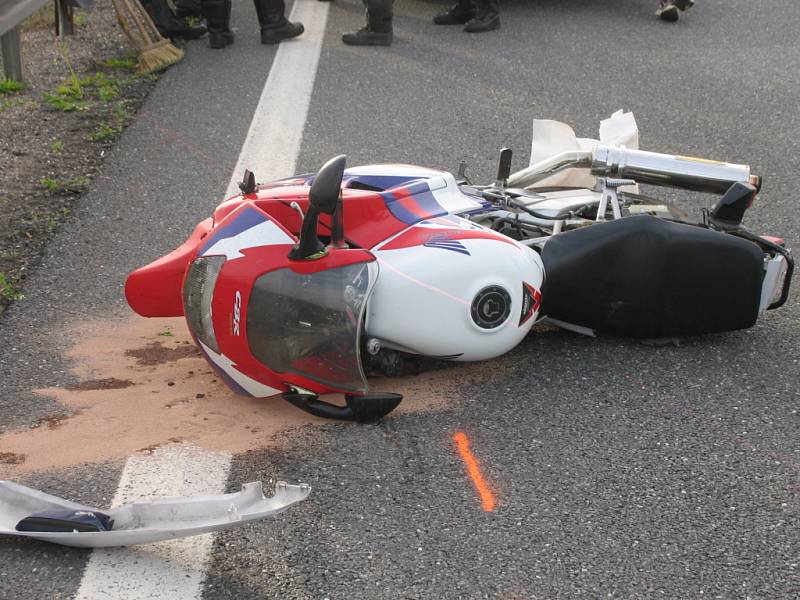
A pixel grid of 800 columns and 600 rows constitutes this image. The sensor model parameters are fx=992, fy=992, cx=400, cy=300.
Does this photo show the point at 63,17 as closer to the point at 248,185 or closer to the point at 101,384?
the point at 248,185

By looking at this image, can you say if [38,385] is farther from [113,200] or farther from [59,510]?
[113,200]

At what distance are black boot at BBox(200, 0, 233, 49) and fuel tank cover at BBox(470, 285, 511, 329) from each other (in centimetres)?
496

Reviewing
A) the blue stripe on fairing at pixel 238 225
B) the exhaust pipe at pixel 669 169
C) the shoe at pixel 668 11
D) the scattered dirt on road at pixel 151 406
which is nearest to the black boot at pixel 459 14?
the shoe at pixel 668 11

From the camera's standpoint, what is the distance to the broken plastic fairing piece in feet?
9.25

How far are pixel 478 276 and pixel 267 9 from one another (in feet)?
16.5

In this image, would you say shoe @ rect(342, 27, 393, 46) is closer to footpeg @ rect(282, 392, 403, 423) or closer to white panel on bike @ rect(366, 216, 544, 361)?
white panel on bike @ rect(366, 216, 544, 361)

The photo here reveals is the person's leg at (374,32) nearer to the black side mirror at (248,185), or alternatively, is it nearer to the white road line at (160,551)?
the black side mirror at (248,185)

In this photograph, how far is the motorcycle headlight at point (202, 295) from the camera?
11.3 ft

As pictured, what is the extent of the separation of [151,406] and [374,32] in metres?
5.19

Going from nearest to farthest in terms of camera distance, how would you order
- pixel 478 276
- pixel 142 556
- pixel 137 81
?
pixel 142 556, pixel 478 276, pixel 137 81

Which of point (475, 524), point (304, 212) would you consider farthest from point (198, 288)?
point (475, 524)

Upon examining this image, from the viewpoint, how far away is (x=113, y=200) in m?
5.47

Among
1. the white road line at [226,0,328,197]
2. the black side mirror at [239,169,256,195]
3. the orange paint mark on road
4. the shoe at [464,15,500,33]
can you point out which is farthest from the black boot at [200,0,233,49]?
the orange paint mark on road

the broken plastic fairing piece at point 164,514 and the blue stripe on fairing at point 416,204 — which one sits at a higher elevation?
the blue stripe on fairing at point 416,204
